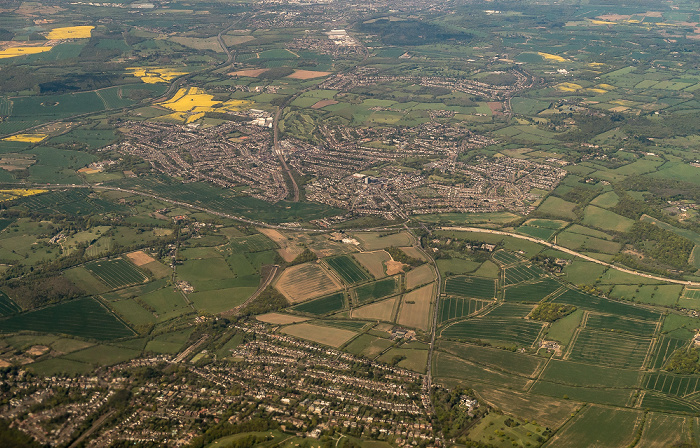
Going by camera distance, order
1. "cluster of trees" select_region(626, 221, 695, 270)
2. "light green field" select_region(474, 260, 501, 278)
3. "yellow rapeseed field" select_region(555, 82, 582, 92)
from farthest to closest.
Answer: "yellow rapeseed field" select_region(555, 82, 582, 92) → "cluster of trees" select_region(626, 221, 695, 270) → "light green field" select_region(474, 260, 501, 278)

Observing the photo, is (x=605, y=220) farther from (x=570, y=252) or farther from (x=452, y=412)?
(x=452, y=412)

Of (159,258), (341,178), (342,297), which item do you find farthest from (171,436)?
(341,178)

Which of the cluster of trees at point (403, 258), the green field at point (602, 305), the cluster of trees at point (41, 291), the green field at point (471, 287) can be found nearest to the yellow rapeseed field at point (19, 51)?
the cluster of trees at point (41, 291)

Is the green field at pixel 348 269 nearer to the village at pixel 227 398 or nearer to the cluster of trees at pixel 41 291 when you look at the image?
the village at pixel 227 398

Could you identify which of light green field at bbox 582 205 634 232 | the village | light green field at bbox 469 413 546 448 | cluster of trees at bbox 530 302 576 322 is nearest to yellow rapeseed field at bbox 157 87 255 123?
light green field at bbox 582 205 634 232

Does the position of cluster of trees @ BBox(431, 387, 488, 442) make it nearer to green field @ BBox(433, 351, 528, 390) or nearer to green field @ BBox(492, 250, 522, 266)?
green field @ BBox(433, 351, 528, 390)

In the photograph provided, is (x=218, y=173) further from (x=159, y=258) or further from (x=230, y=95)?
(x=230, y=95)
